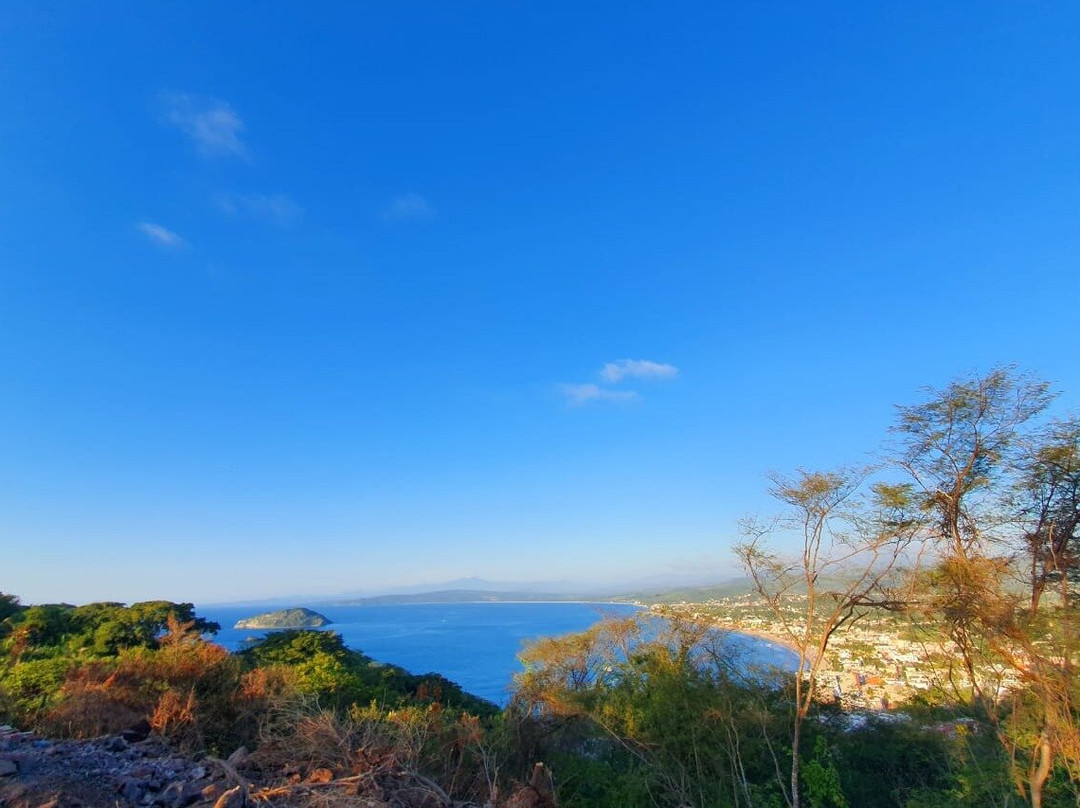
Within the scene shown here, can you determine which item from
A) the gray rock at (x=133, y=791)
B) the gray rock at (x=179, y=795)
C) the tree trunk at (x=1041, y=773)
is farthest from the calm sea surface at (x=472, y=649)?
the gray rock at (x=133, y=791)

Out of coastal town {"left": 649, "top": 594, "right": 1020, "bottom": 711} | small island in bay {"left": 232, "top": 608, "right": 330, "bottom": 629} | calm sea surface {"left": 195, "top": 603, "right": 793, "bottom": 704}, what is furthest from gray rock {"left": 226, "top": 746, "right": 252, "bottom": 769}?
small island in bay {"left": 232, "top": 608, "right": 330, "bottom": 629}

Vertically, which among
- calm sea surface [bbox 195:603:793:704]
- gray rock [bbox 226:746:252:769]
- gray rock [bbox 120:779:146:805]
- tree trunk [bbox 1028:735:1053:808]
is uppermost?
gray rock [bbox 120:779:146:805]

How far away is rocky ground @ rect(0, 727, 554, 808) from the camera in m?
4.16

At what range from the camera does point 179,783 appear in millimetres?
4566

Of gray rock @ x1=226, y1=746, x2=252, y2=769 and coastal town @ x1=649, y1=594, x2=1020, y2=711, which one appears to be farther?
coastal town @ x1=649, y1=594, x2=1020, y2=711

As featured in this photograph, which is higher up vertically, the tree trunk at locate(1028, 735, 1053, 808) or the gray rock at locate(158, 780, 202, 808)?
the gray rock at locate(158, 780, 202, 808)

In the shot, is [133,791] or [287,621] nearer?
[133,791]

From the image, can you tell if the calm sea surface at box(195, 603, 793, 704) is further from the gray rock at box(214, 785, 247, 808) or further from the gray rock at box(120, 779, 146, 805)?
the gray rock at box(120, 779, 146, 805)

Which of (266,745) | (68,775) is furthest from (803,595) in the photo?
(68,775)

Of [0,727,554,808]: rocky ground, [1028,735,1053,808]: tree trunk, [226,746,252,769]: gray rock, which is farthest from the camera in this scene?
[1028,735,1053,808]: tree trunk

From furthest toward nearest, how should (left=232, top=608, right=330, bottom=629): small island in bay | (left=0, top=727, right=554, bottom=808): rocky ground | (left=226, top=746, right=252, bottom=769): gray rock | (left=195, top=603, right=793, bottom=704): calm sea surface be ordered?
(left=232, top=608, right=330, bottom=629): small island in bay
(left=195, top=603, right=793, bottom=704): calm sea surface
(left=226, top=746, right=252, bottom=769): gray rock
(left=0, top=727, right=554, bottom=808): rocky ground

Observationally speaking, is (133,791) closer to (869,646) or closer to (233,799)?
(233,799)

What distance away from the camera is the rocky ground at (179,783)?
416 centimetres

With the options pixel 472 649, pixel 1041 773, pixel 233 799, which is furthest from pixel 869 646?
pixel 472 649
